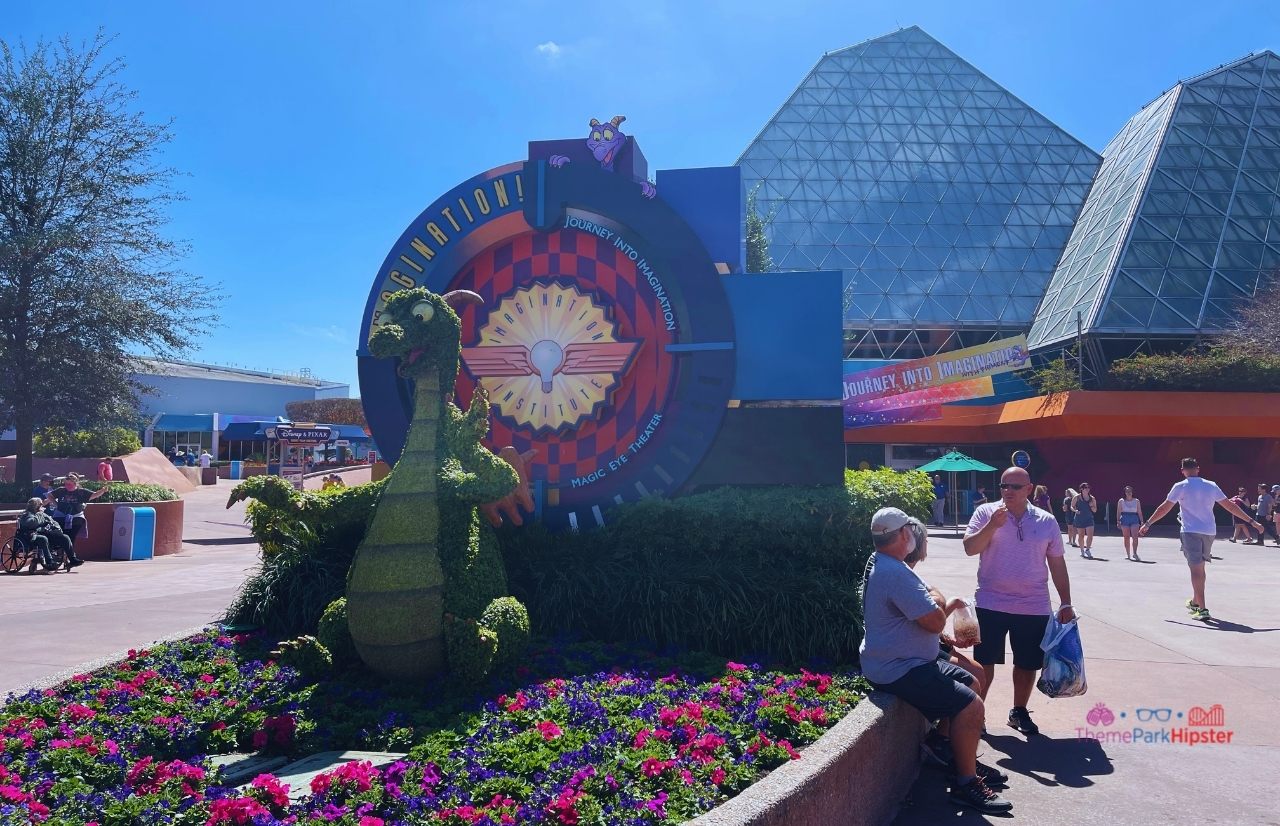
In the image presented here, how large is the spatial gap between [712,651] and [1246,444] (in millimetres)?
28023

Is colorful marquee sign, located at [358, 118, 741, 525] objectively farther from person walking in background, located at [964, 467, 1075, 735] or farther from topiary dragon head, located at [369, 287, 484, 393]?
person walking in background, located at [964, 467, 1075, 735]

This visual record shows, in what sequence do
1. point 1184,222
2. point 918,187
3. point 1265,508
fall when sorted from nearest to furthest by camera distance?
point 1265,508
point 1184,222
point 918,187

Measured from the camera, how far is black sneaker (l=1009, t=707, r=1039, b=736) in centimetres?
528

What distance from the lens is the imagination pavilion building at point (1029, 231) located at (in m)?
27.1

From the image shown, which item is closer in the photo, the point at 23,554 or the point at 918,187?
the point at 23,554

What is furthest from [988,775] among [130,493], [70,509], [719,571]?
[130,493]

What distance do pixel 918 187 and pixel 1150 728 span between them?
40.6 m

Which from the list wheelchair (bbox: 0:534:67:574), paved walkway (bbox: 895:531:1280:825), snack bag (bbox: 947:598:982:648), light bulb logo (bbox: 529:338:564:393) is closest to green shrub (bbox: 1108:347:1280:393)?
paved walkway (bbox: 895:531:1280:825)

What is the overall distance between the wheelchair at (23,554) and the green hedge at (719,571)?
10.4 meters

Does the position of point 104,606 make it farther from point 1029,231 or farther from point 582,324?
point 1029,231

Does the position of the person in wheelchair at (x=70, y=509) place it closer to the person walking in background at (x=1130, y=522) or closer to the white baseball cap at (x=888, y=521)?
the white baseball cap at (x=888, y=521)

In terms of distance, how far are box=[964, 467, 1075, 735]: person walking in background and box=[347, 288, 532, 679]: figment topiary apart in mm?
3130

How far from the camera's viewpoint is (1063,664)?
4953mm

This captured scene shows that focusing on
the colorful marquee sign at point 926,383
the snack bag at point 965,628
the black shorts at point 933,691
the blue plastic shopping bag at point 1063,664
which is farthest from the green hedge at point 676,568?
the colorful marquee sign at point 926,383
